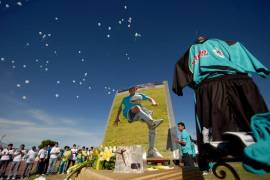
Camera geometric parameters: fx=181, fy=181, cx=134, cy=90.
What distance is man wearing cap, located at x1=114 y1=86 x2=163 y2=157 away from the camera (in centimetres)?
733

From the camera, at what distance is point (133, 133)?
7660mm

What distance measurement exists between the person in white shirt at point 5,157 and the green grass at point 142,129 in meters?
4.60

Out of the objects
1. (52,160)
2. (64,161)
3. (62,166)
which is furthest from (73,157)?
(52,160)

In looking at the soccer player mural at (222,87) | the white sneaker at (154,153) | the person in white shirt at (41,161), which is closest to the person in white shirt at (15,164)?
the person in white shirt at (41,161)

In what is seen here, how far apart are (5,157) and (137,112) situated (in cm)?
642

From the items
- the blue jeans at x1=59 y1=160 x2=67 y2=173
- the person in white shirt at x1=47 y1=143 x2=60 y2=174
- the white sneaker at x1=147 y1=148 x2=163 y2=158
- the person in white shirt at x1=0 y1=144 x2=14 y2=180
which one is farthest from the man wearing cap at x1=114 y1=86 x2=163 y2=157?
the person in white shirt at x1=0 y1=144 x2=14 y2=180

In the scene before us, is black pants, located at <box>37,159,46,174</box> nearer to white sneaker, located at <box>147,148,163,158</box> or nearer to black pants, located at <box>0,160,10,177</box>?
black pants, located at <box>0,160,10,177</box>

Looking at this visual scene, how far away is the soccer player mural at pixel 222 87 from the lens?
4.08 feet

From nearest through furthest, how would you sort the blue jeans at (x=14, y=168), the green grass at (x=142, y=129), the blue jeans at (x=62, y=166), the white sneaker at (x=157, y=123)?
1. the green grass at (x=142, y=129)
2. the white sneaker at (x=157, y=123)
3. the blue jeans at (x=14, y=168)
4. the blue jeans at (x=62, y=166)

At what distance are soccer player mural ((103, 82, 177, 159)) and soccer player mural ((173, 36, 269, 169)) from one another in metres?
5.32

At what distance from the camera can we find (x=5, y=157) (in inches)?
328

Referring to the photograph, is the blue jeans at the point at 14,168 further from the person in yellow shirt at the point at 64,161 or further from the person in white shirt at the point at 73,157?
the person in white shirt at the point at 73,157

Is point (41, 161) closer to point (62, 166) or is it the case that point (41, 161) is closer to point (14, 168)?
point (62, 166)

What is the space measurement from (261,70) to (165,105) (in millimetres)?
6285
